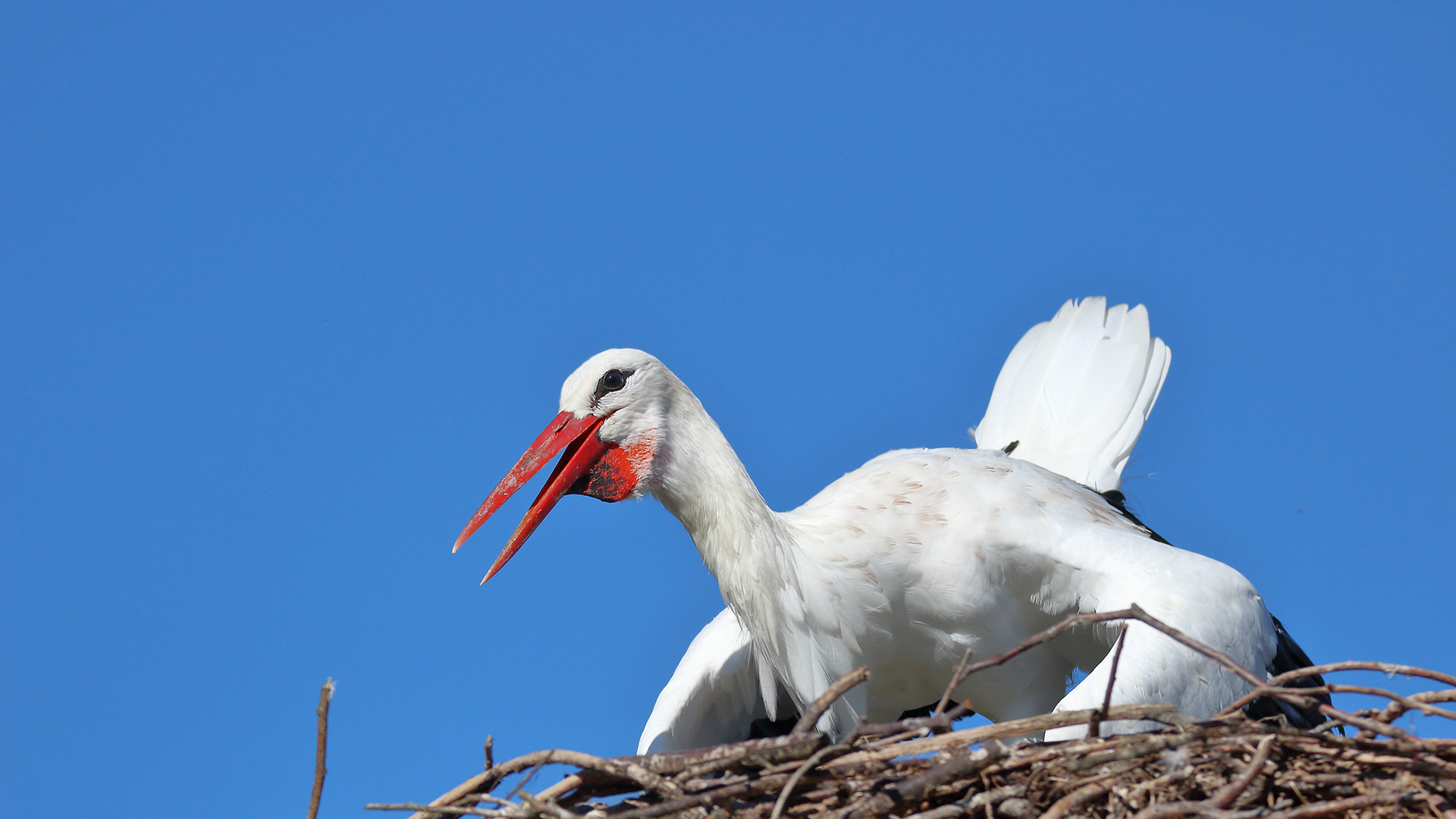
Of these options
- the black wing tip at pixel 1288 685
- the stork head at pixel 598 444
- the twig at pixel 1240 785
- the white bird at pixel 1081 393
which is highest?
the white bird at pixel 1081 393

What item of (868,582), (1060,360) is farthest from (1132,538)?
(1060,360)

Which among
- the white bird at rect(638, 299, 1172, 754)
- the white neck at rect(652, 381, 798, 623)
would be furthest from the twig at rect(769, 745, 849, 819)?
the white bird at rect(638, 299, 1172, 754)

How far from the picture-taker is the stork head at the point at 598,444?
291cm

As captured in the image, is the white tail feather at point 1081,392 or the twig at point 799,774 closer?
the twig at point 799,774

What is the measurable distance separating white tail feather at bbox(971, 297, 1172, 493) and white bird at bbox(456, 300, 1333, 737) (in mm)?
1030

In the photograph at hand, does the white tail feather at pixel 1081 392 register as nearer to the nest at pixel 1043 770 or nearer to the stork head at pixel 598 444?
the stork head at pixel 598 444

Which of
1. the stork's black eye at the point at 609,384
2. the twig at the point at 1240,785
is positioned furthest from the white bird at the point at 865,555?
the twig at the point at 1240,785

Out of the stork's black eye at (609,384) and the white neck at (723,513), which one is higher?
the stork's black eye at (609,384)

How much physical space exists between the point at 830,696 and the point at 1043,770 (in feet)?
1.37

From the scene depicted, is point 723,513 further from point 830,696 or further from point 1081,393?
point 1081,393

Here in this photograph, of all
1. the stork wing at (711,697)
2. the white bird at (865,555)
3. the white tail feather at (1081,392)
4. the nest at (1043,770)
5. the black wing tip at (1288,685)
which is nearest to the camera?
the nest at (1043,770)

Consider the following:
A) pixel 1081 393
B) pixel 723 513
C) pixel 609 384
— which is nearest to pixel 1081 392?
pixel 1081 393

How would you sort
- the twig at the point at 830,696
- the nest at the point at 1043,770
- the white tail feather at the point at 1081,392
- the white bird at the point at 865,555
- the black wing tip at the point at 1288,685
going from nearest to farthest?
the twig at the point at 830,696 < the nest at the point at 1043,770 < the black wing tip at the point at 1288,685 < the white bird at the point at 865,555 < the white tail feather at the point at 1081,392

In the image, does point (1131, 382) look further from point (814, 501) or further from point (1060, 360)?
point (814, 501)
